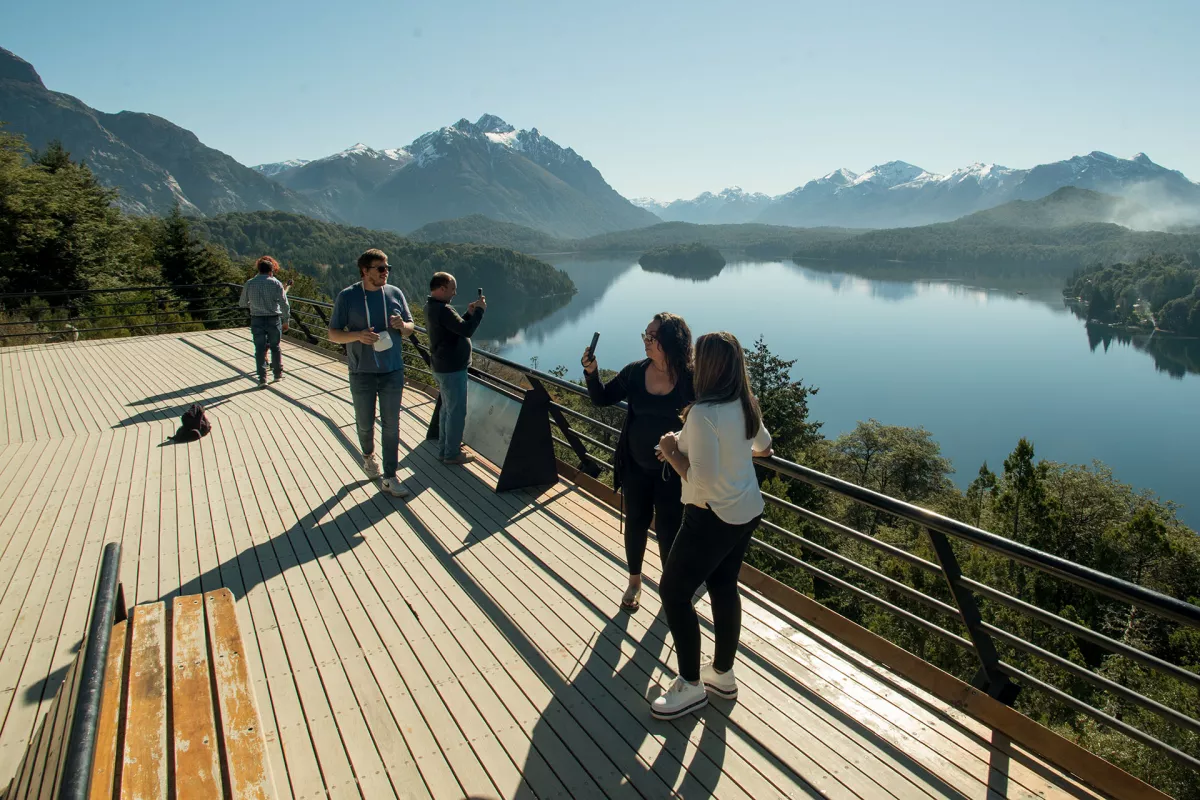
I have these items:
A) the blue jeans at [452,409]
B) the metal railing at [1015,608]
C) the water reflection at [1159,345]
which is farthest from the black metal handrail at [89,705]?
the water reflection at [1159,345]

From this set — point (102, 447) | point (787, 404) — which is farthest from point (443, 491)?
point (787, 404)

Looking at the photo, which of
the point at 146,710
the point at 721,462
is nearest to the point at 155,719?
the point at 146,710

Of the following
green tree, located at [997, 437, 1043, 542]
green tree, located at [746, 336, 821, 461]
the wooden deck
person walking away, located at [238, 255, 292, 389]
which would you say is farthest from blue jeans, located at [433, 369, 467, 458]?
green tree, located at [997, 437, 1043, 542]

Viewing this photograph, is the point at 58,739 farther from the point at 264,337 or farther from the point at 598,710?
the point at 264,337

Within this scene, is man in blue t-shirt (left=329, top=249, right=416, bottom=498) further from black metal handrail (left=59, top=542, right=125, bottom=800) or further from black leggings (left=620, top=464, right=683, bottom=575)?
black metal handrail (left=59, top=542, right=125, bottom=800)

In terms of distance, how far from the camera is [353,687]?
2.93 metres

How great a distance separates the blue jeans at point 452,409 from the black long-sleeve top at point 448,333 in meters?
0.09

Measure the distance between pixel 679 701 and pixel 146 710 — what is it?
194cm

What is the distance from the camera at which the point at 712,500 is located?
2438 mm

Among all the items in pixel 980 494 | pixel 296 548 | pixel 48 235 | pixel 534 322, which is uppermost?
pixel 48 235

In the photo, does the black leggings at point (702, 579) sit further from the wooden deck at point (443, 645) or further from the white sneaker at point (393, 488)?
the white sneaker at point (393, 488)

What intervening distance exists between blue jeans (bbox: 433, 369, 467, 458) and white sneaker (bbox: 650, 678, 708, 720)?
354 centimetres

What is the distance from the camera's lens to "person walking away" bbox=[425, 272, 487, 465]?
5.23m

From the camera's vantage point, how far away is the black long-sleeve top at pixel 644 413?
3057mm
